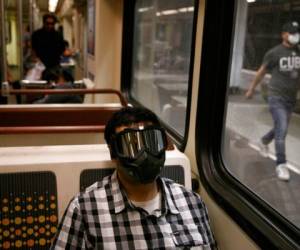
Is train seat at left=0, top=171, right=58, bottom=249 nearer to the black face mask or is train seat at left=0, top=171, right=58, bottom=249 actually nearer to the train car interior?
the train car interior

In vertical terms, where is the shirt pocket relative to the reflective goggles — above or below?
below

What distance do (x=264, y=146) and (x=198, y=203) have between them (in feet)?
3.05

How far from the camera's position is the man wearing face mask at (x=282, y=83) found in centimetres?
170

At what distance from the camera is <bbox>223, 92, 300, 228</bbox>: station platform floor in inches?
72.1

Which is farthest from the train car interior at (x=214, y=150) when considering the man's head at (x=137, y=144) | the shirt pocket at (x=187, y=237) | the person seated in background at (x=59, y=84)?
the person seated in background at (x=59, y=84)

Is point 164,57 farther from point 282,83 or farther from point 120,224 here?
point 120,224

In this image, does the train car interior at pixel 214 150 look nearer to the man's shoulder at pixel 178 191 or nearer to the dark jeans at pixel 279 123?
the dark jeans at pixel 279 123

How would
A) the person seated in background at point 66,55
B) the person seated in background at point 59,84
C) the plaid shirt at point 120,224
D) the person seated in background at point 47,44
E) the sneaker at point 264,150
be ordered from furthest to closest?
1. the person seated in background at point 66,55
2. the person seated in background at point 47,44
3. the person seated in background at point 59,84
4. the sneaker at point 264,150
5. the plaid shirt at point 120,224

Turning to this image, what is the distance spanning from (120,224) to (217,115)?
2.71 ft

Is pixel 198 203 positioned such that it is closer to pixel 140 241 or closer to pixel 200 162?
pixel 140 241

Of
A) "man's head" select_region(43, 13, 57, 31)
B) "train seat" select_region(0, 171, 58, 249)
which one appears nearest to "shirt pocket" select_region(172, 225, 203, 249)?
"train seat" select_region(0, 171, 58, 249)

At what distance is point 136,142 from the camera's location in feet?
→ 4.51

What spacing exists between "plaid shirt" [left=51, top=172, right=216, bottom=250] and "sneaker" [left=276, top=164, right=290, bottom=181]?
0.75m

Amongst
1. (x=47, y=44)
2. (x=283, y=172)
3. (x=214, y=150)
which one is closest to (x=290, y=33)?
(x=214, y=150)
